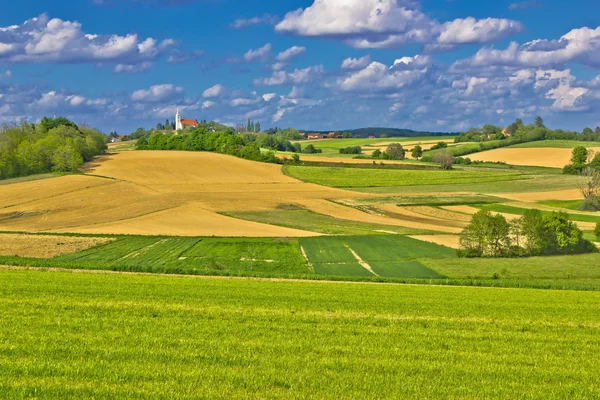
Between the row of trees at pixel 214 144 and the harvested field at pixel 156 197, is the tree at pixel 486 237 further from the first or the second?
the row of trees at pixel 214 144

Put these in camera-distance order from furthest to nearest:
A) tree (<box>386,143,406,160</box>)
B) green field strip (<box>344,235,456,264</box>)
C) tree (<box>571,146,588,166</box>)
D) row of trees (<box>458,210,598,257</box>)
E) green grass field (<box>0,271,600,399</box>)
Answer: tree (<box>386,143,406,160</box>) < tree (<box>571,146,588,166</box>) < row of trees (<box>458,210,598,257</box>) < green field strip (<box>344,235,456,264</box>) < green grass field (<box>0,271,600,399</box>)

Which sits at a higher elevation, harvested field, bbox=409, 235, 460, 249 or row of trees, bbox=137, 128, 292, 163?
row of trees, bbox=137, 128, 292, 163

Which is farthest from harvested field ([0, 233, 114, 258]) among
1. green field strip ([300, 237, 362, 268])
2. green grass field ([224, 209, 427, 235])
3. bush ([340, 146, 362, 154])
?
bush ([340, 146, 362, 154])

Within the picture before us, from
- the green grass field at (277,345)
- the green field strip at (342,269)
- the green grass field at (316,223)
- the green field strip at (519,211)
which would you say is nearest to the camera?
the green grass field at (277,345)

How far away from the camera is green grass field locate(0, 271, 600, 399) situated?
461 inches

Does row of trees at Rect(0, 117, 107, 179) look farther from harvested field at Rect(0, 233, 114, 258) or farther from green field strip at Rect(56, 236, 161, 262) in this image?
green field strip at Rect(56, 236, 161, 262)

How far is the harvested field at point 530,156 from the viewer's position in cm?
14612

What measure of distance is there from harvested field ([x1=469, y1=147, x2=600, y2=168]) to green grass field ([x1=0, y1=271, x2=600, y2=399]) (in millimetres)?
129215

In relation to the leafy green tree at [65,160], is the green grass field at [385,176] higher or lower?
lower

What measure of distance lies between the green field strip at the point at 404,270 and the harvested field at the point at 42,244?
22.9m

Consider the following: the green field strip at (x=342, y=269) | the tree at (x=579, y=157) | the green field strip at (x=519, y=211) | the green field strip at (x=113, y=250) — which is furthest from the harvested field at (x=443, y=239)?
the tree at (x=579, y=157)

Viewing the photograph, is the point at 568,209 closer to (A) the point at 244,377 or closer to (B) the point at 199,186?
(B) the point at 199,186

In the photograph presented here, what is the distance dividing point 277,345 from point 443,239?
48647 mm

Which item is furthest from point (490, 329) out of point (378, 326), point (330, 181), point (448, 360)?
point (330, 181)
